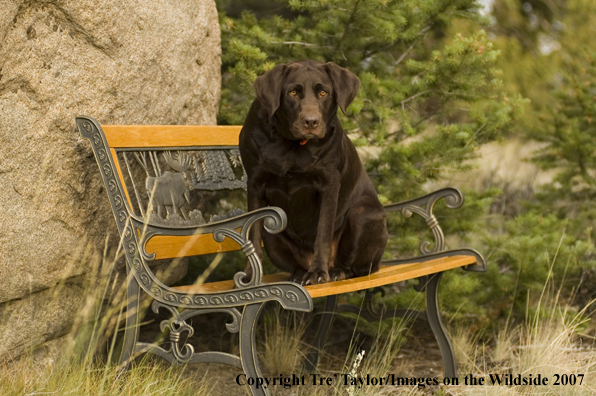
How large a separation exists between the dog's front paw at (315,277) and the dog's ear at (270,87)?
2.46 ft

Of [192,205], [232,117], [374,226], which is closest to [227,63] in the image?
[232,117]

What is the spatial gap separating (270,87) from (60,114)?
0.94 meters

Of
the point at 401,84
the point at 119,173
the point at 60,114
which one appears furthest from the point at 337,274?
the point at 401,84

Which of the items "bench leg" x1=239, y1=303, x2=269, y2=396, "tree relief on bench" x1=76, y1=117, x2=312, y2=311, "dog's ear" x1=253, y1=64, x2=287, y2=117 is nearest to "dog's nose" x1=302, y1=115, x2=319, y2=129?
"dog's ear" x1=253, y1=64, x2=287, y2=117

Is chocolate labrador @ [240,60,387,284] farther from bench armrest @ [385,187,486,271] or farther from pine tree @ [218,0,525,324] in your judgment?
pine tree @ [218,0,525,324]

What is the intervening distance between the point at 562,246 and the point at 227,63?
256 centimetres

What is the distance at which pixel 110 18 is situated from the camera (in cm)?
309

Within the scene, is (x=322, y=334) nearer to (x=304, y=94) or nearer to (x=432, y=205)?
(x=432, y=205)

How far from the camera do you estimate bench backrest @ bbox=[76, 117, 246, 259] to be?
113 inches

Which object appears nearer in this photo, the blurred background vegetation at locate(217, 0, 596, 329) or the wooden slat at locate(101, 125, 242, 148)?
the wooden slat at locate(101, 125, 242, 148)

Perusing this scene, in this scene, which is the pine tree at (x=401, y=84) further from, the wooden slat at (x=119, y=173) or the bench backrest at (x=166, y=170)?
the wooden slat at (x=119, y=173)

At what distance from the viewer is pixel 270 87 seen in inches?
115

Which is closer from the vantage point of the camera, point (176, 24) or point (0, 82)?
point (0, 82)

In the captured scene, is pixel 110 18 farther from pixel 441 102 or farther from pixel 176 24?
pixel 441 102
